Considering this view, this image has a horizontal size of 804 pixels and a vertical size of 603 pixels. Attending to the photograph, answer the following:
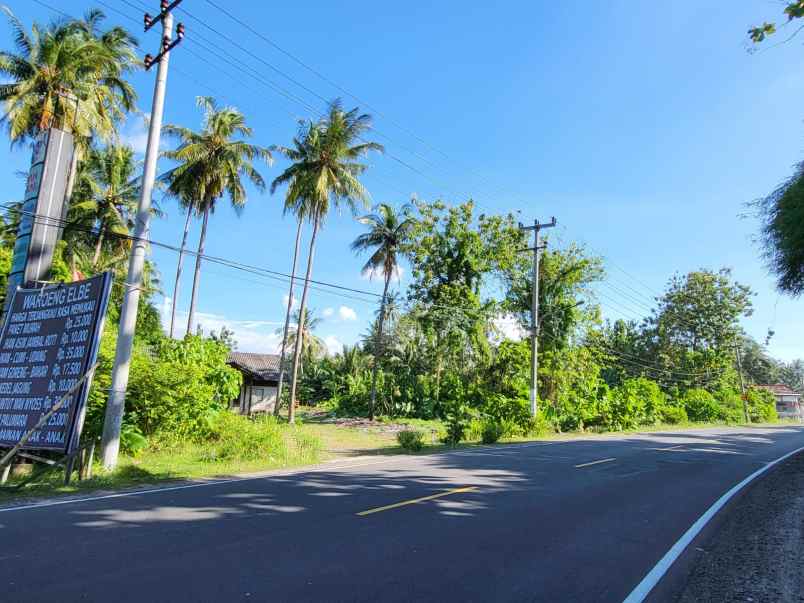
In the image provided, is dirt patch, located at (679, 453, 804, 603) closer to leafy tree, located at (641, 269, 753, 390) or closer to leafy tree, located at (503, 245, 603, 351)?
leafy tree, located at (503, 245, 603, 351)

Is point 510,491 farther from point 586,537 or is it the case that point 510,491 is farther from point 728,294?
point 728,294

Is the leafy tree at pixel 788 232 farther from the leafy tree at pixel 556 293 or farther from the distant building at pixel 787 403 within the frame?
the distant building at pixel 787 403

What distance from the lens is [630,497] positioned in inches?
381

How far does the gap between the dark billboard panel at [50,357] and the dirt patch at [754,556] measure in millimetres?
10070

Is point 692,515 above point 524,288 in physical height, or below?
below

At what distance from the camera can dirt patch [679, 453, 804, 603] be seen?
501 cm

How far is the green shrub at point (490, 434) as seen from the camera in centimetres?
2217

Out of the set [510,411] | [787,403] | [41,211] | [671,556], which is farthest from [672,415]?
[787,403]

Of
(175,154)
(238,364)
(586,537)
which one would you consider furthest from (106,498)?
(238,364)

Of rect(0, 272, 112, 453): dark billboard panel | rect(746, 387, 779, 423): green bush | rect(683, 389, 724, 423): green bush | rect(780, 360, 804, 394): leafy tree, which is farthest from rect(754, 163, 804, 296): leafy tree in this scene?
rect(780, 360, 804, 394): leafy tree

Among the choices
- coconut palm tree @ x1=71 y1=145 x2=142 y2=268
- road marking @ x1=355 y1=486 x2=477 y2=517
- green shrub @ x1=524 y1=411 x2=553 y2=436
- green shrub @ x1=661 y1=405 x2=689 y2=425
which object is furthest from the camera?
green shrub @ x1=661 y1=405 x2=689 y2=425

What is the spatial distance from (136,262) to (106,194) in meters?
25.3

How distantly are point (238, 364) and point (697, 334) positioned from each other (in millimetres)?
48302

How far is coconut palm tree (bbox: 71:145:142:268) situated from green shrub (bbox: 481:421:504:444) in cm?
2351
